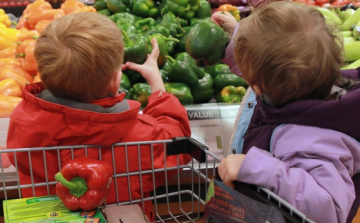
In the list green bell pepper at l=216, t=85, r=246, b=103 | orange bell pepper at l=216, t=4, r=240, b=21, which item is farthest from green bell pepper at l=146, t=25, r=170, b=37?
orange bell pepper at l=216, t=4, r=240, b=21

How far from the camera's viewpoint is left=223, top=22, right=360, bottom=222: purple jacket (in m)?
0.77

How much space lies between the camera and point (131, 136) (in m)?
1.08

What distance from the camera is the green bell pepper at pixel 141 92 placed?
6.35ft

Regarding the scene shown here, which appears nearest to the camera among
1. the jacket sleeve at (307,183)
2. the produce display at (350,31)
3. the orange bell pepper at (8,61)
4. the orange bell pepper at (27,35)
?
the jacket sleeve at (307,183)

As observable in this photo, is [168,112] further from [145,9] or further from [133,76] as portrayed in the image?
[145,9]

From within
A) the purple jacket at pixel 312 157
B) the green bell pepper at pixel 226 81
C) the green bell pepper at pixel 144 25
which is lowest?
the green bell pepper at pixel 226 81

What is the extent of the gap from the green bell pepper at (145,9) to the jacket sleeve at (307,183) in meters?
2.06

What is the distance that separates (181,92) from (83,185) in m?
1.12

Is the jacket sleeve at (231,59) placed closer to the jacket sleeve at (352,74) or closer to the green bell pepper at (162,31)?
the jacket sleeve at (352,74)

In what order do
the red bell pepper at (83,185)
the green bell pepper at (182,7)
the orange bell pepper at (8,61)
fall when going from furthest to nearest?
1. the green bell pepper at (182,7)
2. the orange bell pepper at (8,61)
3. the red bell pepper at (83,185)

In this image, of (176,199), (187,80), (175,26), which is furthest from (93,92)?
(175,26)

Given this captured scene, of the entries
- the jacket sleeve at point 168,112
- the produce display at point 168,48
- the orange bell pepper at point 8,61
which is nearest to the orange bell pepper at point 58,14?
the produce display at point 168,48

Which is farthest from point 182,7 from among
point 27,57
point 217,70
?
point 27,57

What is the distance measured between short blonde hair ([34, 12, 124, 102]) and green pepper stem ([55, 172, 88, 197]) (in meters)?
0.24
